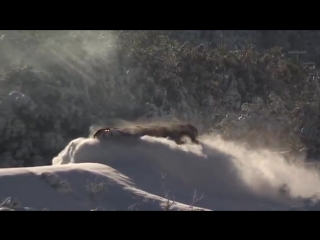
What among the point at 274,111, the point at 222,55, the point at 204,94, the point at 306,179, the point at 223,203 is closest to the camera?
the point at 223,203

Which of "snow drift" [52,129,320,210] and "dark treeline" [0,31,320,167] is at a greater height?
"dark treeline" [0,31,320,167]

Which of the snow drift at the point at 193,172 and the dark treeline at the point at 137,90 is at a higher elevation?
the dark treeline at the point at 137,90

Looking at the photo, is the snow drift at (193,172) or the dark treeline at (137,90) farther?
the dark treeline at (137,90)

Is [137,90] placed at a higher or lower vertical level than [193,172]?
higher

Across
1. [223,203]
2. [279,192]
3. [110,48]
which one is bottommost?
[223,203]

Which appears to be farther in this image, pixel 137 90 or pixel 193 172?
pixel 137 90

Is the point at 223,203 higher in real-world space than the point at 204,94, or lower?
lower

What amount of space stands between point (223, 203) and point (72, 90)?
1200cm

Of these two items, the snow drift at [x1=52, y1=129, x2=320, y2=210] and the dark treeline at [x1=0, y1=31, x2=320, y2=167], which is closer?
the snow drift at [x1=52, y1=129, x2=320, y2=210]
